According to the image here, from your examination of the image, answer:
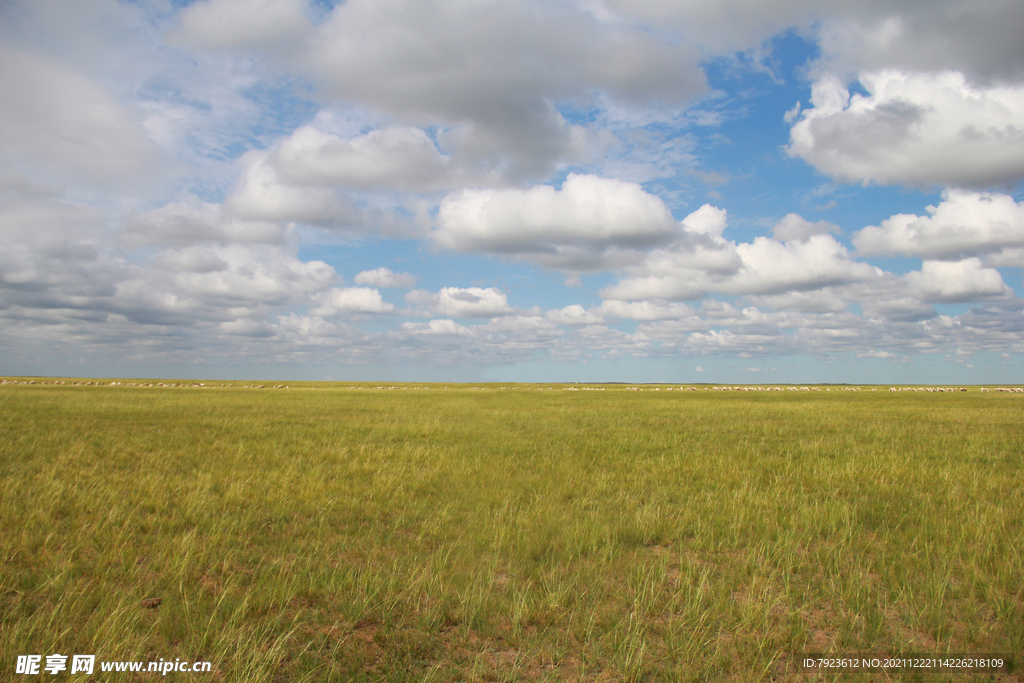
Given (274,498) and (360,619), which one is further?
(274,498)

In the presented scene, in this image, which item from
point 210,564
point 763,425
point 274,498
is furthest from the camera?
point 763,425

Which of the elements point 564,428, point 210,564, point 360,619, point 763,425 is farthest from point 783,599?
point 763,425

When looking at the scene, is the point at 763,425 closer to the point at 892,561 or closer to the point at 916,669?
the point at 892,561

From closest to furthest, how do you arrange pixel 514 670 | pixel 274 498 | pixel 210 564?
pixel 514 670 → pixel 210 564 → pixel 274 498

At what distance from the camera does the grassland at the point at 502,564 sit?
197 inches

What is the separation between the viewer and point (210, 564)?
7.06m

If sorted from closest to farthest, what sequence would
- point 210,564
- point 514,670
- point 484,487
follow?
point 514,670 < point 210,564 < point 484,487

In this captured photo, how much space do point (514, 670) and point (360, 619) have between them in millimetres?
1940

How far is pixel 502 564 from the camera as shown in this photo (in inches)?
284

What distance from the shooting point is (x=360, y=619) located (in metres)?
5.64

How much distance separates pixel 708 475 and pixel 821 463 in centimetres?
444

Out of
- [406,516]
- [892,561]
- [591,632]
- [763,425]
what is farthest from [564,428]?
[591,632]

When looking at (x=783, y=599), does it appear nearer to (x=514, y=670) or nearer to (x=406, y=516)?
(x=514, y=670)

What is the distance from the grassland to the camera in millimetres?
5008
